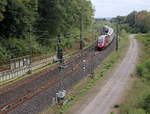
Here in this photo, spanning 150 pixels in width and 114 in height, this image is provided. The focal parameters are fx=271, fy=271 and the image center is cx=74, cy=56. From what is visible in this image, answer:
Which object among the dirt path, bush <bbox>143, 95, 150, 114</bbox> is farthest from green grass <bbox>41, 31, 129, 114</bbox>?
bush <bbox>143, 95, 150, 114</bbox>

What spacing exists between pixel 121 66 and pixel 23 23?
13.1 metres

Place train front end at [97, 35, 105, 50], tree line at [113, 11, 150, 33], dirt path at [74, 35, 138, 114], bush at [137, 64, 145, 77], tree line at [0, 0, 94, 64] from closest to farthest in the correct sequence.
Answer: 1. dirt path at [74, 35, 138, 114]
2. bush at [137, 64, 145, 77]
3. tree line at [0, 0, 94, 64]
4. train front end at [97, 35, 105, 50]
5. tree line at [113, 11, 150, 33]

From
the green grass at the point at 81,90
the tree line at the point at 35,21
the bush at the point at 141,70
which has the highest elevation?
the tree line at the point at 35,21

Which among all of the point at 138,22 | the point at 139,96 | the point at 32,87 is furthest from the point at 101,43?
the point at 138,22

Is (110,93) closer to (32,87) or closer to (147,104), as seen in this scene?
(147,104)

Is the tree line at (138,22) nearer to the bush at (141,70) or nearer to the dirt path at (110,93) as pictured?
the dirt path at (110,93)

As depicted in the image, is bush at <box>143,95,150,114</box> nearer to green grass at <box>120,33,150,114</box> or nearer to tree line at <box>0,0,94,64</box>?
green grass at <box>120,33,150,114</box>

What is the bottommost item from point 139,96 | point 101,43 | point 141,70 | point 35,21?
point 139,96

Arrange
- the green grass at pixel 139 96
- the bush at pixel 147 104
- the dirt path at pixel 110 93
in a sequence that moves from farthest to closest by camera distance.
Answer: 1. the dirt path at pixel 110 93
2. the bush at pixel 147 104
3. the green grass at pixel 139 96

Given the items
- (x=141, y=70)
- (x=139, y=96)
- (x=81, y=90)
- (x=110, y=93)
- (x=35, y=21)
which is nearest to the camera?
(x=139, y=96)

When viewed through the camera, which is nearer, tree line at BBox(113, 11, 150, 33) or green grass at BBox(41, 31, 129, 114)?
green grass at BBox(41, 31, 129, 114)

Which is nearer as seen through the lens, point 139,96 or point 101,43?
point 139,96

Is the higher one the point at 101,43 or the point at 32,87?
the point at 101,43

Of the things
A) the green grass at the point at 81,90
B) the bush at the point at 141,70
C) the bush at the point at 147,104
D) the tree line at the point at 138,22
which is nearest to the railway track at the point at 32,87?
the green grass at the point at 81,90
